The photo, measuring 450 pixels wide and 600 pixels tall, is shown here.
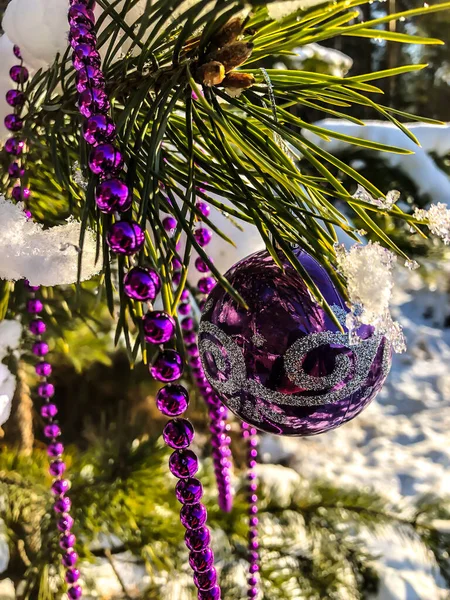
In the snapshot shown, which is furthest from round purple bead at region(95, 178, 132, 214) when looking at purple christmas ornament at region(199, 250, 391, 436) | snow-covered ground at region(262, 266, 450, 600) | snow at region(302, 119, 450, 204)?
snow-covered ground at region(262, 266, 450, 600)

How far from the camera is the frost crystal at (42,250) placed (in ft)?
0.92

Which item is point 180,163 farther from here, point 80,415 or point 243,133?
point 80,415

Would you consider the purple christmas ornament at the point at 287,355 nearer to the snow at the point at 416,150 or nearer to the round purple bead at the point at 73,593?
the round purple bead at the point at 73,593

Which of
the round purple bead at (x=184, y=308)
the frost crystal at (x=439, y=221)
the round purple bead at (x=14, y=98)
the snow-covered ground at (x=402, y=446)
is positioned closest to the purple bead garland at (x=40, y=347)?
the round purple bead at (x=14, y=98)

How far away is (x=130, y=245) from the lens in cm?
20

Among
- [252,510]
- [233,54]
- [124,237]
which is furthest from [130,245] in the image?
[252,510]

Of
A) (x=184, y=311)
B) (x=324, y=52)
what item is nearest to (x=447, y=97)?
(x=324, y=52)

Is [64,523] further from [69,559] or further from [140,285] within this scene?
[140,285]

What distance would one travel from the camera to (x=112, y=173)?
208 mm

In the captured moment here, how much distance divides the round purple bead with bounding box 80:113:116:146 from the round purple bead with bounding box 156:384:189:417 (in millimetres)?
103

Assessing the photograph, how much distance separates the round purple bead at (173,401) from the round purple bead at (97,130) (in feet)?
0.34

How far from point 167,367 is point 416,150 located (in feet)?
2.17

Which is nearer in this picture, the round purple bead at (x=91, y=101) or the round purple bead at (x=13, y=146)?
the round purple bead at (x=91, y=101)

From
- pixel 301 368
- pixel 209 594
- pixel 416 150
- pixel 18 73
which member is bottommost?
pixel 209 594
